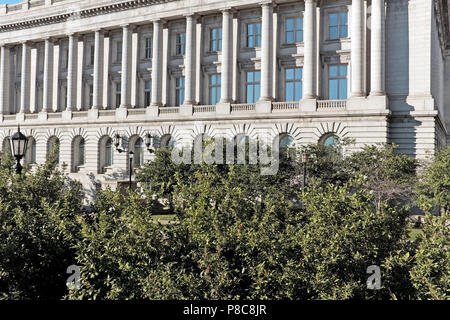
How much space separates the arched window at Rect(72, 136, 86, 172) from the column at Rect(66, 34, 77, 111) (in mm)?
3705

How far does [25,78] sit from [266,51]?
3189 cm

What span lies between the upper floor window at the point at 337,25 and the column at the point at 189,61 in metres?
12.9

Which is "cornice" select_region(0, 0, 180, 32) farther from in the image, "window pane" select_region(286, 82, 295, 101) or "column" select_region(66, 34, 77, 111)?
"window pane" select_region(286, 82, 295, 101)

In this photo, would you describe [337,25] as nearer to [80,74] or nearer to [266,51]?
[266,51]

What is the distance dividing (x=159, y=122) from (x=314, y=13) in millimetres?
17409

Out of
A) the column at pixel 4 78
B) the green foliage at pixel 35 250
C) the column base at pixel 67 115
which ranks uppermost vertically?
the column at pixel 4 78

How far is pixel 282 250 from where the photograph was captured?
7.98 m

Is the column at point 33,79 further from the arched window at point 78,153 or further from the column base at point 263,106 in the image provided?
the column base at point 263,106

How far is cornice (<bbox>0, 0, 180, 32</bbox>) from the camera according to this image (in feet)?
145

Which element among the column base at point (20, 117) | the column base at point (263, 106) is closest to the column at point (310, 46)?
the column base at point (263, 106)

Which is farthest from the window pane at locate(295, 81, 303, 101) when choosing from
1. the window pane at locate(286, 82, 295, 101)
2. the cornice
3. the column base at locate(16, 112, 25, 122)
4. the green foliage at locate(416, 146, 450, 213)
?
the column base at locate(16, 112, 25, 122)

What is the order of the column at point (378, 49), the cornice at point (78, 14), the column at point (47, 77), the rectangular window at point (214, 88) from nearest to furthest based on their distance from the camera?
1. the column at point (378, 49)
2. the rectangular window at point (214, 88)
3. the cornice at point (78, 14)
4. the column at point (47, 77)

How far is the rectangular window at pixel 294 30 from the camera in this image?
126 feet
